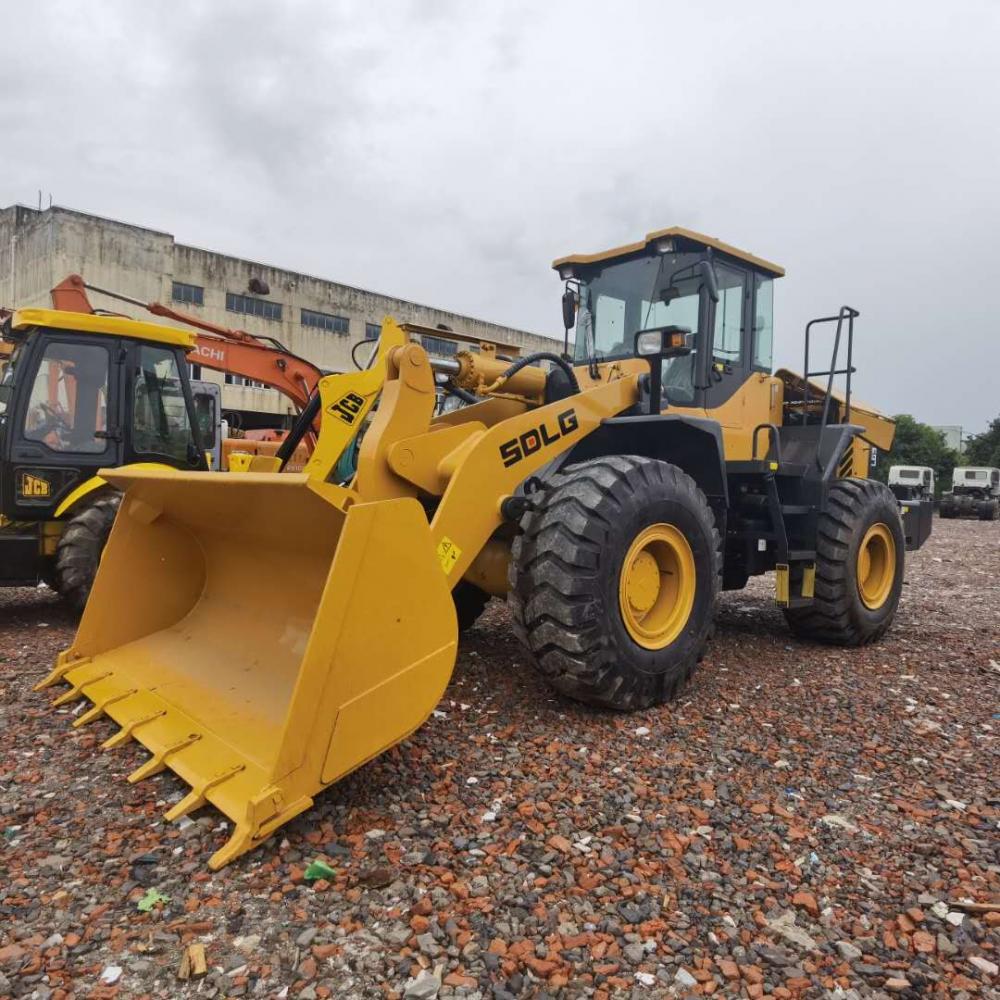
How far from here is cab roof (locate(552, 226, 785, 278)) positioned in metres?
5.12

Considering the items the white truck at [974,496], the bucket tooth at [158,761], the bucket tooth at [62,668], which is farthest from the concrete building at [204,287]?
the bucket tooth at [158,761]

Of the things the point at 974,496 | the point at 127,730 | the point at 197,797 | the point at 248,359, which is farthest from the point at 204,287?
the point at 974,496

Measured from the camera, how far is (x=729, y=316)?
5.50 m

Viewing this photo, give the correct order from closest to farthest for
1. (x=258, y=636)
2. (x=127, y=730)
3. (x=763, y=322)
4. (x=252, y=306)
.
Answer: (x=127, y=730) < (x=258, y=636) < (x=763, y=322) < (x=252, y=306)

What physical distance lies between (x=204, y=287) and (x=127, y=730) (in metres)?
30.2

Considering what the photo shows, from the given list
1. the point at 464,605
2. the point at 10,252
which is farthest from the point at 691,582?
the point at 10,252

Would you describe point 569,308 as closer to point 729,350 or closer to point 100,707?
point 729,350

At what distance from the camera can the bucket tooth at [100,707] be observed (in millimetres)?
3430

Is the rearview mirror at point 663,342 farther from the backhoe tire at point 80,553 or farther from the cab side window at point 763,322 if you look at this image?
the backhoe tire at point 80,553

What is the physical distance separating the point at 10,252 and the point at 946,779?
33.3 meters

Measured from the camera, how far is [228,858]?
92.2 inches

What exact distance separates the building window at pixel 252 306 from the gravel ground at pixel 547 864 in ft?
97.1

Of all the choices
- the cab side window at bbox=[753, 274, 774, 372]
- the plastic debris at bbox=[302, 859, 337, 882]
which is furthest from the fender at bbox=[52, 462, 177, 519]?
the cab side window at bbox=[753, 274, 774, 372]

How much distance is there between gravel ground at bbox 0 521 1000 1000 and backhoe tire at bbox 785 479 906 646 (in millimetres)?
1552
